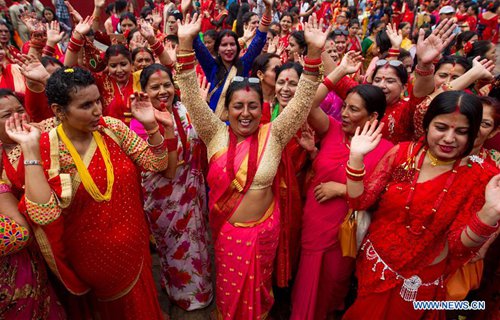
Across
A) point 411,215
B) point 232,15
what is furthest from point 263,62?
point 232,15

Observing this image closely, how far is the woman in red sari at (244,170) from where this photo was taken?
2248 mm

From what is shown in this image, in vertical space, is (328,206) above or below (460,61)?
below

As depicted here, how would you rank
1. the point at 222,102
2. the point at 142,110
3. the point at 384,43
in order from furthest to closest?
the point at 384,43
the point at 222,102
the point at 142,110

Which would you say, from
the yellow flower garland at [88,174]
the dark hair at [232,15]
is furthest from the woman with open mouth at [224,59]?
the dark hair at [232,15]

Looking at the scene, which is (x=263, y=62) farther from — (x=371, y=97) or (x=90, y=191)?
(x=90, y=191)

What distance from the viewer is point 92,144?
205 cm

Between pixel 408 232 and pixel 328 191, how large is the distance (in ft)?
1.98

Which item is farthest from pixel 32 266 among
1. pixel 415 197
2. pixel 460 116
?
pixel 460 116

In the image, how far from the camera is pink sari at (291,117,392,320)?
8.49 feet

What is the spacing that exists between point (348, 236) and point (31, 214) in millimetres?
1954

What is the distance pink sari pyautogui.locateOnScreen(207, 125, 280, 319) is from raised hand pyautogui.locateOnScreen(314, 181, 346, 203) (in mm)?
343

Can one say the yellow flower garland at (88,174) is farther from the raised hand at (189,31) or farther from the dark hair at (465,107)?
the dark hair at (465,107)

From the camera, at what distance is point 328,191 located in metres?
2.52

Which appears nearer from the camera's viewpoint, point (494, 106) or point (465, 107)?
point (465, 107)
